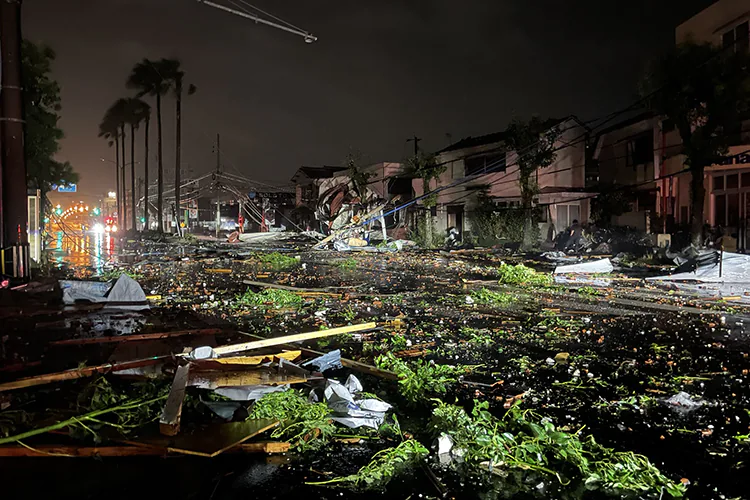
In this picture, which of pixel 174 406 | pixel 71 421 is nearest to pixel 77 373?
pixel 71 421

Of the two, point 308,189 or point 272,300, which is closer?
point 272,300

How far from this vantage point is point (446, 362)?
6.21 m

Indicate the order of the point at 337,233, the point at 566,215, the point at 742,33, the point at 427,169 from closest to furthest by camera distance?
the point at 742,33 → the point at 337,233 → the point at 566,215 → the point at 427,169

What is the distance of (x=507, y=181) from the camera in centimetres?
3011

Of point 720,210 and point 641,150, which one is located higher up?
point 641,150

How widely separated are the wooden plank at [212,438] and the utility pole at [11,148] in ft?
34.6

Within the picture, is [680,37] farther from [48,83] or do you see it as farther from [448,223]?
[48,83]

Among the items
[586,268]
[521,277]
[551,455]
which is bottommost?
[551,455]

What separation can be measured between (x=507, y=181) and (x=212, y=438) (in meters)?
28.5

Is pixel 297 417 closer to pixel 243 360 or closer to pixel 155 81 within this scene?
pixel 243 360

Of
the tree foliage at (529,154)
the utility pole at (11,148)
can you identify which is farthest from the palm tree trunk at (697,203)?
the utility pole at (11,148)

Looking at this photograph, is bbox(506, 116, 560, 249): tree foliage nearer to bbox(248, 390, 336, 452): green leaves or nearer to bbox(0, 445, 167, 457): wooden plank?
bbox(248, 390, 336, 452): green leaves

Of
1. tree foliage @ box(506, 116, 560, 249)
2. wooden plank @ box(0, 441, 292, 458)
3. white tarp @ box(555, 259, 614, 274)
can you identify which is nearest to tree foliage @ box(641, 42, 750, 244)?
white tarp @ box(555, 259, 614, 274)

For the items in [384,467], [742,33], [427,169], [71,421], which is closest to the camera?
[384,467]
